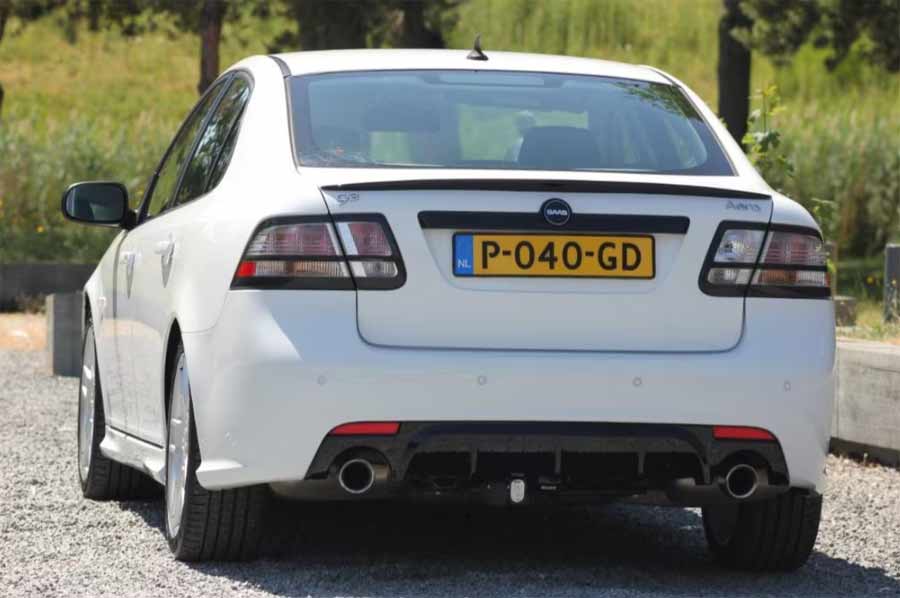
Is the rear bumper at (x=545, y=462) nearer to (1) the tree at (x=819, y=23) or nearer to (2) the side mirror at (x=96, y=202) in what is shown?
(2) the side mirror at (x=96, y=202)

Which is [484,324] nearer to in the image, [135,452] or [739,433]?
[739,433]

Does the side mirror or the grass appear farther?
the grass

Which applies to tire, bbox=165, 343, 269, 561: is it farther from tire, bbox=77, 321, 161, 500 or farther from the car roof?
tire, bbox=77, 321, 161, 500

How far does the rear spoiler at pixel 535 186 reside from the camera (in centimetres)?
559

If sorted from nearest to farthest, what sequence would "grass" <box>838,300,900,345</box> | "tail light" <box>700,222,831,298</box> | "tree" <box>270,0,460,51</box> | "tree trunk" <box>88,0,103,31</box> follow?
"tail light" <box>700,222,831,298</box> → "grass" <box>838,300,900,345</box> → "tree" <box>270,0,460,51</box> → "tree trunk" <box>88,0,103,31</box>

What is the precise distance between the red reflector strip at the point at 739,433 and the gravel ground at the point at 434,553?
20.0 inches

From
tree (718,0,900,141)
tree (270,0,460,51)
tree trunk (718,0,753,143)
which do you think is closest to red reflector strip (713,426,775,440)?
tree (718,0,900,141)

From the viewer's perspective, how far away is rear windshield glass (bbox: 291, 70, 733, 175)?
600 centimetres

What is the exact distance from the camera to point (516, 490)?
5715mm

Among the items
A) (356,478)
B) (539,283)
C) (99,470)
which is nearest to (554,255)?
(539,283)

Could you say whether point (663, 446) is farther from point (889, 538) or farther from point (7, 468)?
point (7, 468)

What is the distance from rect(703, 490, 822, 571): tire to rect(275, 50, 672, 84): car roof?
151 cm

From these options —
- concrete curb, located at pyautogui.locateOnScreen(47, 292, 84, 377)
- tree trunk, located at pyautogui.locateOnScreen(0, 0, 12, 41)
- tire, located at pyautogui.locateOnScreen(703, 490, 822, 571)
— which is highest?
tree trunk, located at pyautogui.locateOnScreen(0, 0, 12, 41)

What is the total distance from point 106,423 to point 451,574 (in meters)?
2.11
